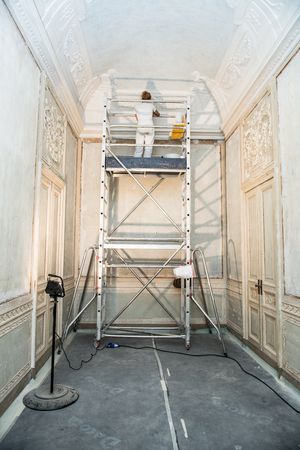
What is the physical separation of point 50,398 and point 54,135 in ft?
9.23

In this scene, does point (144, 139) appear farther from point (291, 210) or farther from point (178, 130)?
point (291, 210)

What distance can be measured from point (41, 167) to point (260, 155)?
8.17 feet

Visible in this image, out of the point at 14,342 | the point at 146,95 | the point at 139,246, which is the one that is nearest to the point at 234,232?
the point at 139,246

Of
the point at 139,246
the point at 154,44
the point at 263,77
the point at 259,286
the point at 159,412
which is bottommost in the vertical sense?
the point at 159,412

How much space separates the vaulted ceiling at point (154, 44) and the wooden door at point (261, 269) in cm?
145

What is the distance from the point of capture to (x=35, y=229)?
310cm

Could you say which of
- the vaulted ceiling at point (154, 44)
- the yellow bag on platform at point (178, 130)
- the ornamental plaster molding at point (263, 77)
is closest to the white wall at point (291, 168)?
the ornamental plaster molding at point (263, 77)

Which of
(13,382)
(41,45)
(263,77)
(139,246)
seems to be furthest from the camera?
(139,246)

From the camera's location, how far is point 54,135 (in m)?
3.86

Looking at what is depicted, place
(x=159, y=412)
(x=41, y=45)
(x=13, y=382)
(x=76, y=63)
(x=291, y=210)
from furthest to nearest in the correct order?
A: (x=76, y=63) < (x=41, y=45) < (x=291, y=210) < (x=13, y=382) < (x=159, y=412)

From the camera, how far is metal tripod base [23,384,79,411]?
247cm

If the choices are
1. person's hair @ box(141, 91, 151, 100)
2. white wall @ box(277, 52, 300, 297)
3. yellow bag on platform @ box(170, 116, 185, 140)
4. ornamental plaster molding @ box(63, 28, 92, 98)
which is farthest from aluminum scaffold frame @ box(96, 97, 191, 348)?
white wall @ box(277, 52, 300, 297)

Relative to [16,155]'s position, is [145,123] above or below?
above

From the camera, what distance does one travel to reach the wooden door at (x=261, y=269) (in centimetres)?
347
